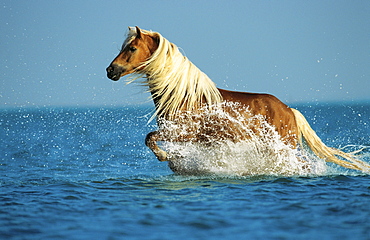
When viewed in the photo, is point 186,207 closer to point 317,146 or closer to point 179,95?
point 179,95

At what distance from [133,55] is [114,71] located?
14.1 inches

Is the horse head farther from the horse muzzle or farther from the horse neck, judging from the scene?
the horse neck

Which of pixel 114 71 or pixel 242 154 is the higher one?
pixel 114 71

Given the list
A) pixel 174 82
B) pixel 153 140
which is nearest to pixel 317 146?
pixel 174 82

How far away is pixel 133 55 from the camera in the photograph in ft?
22.4

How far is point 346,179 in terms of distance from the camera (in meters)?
7.28

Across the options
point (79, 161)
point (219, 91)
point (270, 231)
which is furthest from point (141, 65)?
point (79, 161)

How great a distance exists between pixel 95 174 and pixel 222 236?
15.7ft

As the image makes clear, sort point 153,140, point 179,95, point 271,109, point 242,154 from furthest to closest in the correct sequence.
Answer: point 242,154, point 271,109, point 179,95, point 153,140

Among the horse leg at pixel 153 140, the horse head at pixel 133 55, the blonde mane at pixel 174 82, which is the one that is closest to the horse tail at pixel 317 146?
the blonde mane at pixel 174 82

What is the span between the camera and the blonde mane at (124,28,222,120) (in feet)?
22.5

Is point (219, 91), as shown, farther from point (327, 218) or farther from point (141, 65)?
point (327, 218)

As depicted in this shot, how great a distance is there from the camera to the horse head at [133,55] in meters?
6.80

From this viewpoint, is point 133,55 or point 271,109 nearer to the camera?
point 133,55
